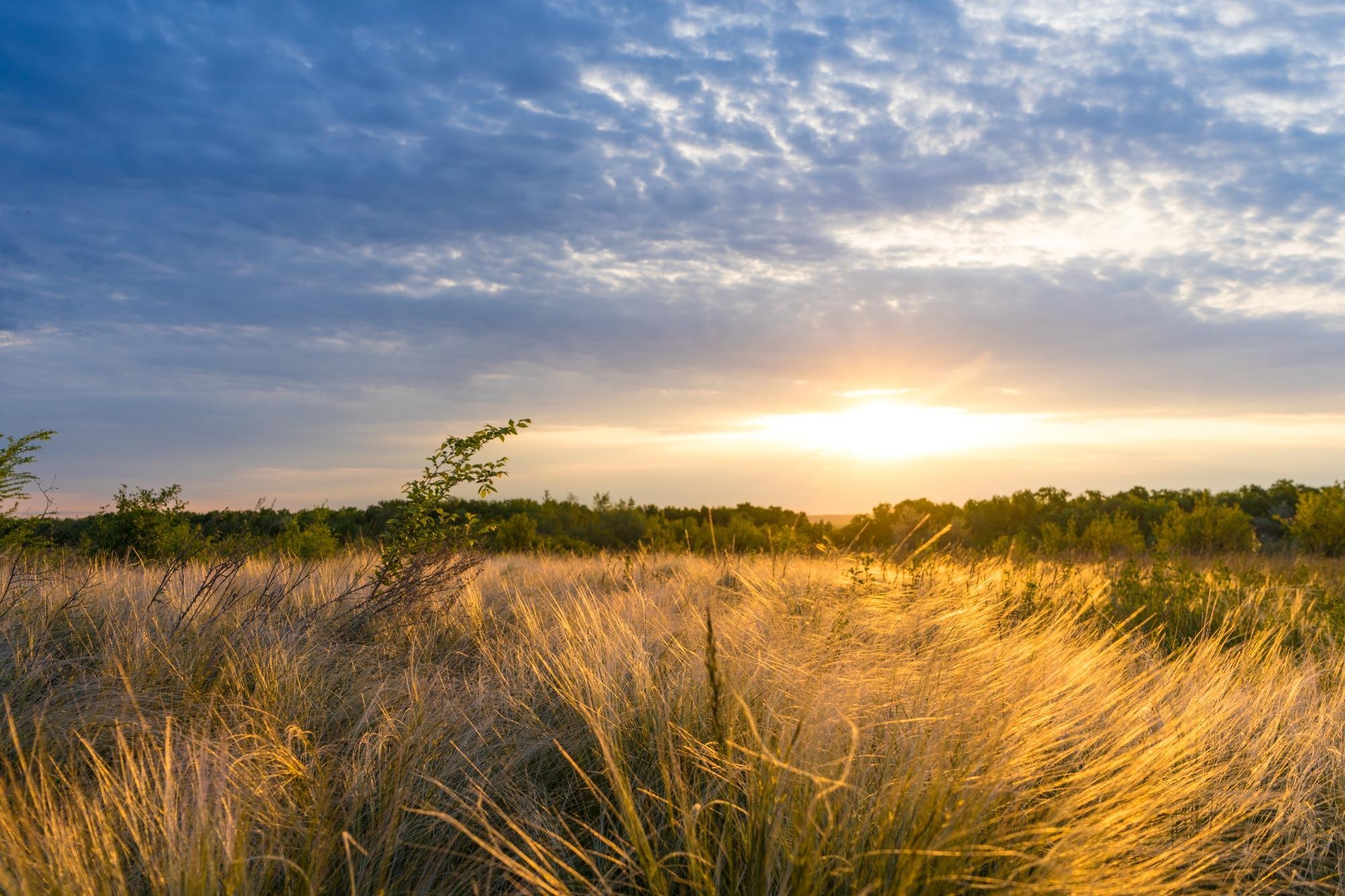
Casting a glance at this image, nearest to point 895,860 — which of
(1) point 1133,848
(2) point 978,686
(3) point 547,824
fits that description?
(1) point 1133,848

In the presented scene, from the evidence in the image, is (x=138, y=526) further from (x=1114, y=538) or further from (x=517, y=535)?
(x=1114, y=538)

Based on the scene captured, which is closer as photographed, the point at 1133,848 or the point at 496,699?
the point at 1133,848

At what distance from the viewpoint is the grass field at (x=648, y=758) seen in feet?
6.63

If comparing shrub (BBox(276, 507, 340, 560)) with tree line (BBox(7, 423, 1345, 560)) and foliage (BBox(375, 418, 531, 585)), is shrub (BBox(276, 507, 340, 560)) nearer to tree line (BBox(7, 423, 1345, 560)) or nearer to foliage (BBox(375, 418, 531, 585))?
tree line (BBox(7, 423, 1345, 560))

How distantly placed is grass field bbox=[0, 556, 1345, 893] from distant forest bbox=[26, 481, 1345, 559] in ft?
20.9

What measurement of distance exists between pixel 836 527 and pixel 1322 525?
33.8 ft

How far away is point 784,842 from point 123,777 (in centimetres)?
200

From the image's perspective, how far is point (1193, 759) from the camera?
300cm

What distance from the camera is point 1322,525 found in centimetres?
1506

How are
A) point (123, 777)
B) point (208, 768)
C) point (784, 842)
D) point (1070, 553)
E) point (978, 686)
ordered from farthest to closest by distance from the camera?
point (1070, 553) → point (978, 686) → point (208, 768) → point (123, 777) → point (784, 842)

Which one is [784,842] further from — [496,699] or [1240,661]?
[1240,661]

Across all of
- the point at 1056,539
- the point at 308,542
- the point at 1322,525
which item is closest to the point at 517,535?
the point at 308,542

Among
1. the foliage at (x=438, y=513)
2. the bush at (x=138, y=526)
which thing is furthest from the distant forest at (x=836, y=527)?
the foliage at (x=438, y=513)

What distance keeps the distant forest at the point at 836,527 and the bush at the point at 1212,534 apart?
0.02 metres
